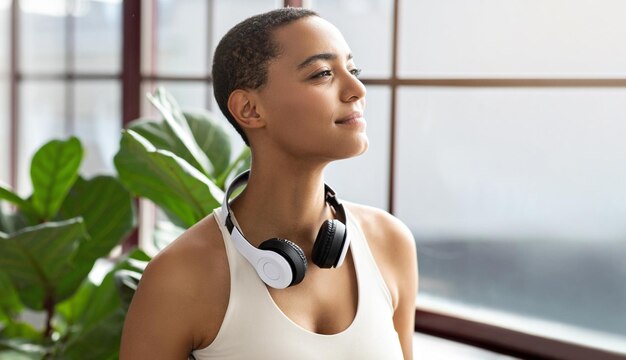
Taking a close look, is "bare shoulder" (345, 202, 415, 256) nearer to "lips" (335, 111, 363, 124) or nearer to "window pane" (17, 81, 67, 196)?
"lips" (335, 111, 363, 124)

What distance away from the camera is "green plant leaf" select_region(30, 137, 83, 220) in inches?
89.7

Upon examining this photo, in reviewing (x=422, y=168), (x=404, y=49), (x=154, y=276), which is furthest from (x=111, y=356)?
(x=404, y=49)

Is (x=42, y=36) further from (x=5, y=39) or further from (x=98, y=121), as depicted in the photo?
(x=98, y=121)

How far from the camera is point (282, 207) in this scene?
1480 mm

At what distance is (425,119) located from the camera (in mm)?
2373

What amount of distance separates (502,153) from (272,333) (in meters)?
1.05

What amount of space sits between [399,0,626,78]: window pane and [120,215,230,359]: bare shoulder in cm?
108

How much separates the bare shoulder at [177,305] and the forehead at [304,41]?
36 cm

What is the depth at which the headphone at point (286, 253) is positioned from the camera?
138 centimetres

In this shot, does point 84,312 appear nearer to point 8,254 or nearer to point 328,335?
point 8,254

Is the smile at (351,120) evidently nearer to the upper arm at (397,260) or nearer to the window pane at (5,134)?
the upper arm at (397,260)

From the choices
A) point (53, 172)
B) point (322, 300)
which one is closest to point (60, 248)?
point (53, 172)

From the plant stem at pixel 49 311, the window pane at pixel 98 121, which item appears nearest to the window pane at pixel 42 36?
the window pane at pixel 98 121

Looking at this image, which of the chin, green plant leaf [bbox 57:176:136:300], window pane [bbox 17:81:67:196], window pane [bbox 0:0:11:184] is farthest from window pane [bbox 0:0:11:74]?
the chin
